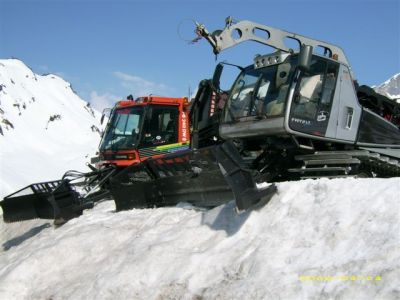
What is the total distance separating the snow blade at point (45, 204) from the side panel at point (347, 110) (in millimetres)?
4853

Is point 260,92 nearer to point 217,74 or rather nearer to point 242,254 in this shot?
point 217,74

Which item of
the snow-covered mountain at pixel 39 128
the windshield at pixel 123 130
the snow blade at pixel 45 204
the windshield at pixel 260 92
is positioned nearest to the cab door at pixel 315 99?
the windshield at pixel 260 92

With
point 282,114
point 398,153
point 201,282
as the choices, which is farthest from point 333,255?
point 398,153

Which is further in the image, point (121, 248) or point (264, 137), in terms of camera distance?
point (264, 137)

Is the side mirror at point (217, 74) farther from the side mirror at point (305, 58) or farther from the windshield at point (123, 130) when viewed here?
the side mirror at point (305, 58)

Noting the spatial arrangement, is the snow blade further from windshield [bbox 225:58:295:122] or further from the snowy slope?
windshield [bbox 225:58:295:122]

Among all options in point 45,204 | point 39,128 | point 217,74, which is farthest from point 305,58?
point 39,128

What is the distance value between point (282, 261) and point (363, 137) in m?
4.72

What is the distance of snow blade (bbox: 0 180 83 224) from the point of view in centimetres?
913

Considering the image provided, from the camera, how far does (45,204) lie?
9461 mm

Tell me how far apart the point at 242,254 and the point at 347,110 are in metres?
4.34

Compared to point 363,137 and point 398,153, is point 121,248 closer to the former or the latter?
point 363,137

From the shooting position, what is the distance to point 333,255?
4504mm

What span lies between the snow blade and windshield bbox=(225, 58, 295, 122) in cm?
325
